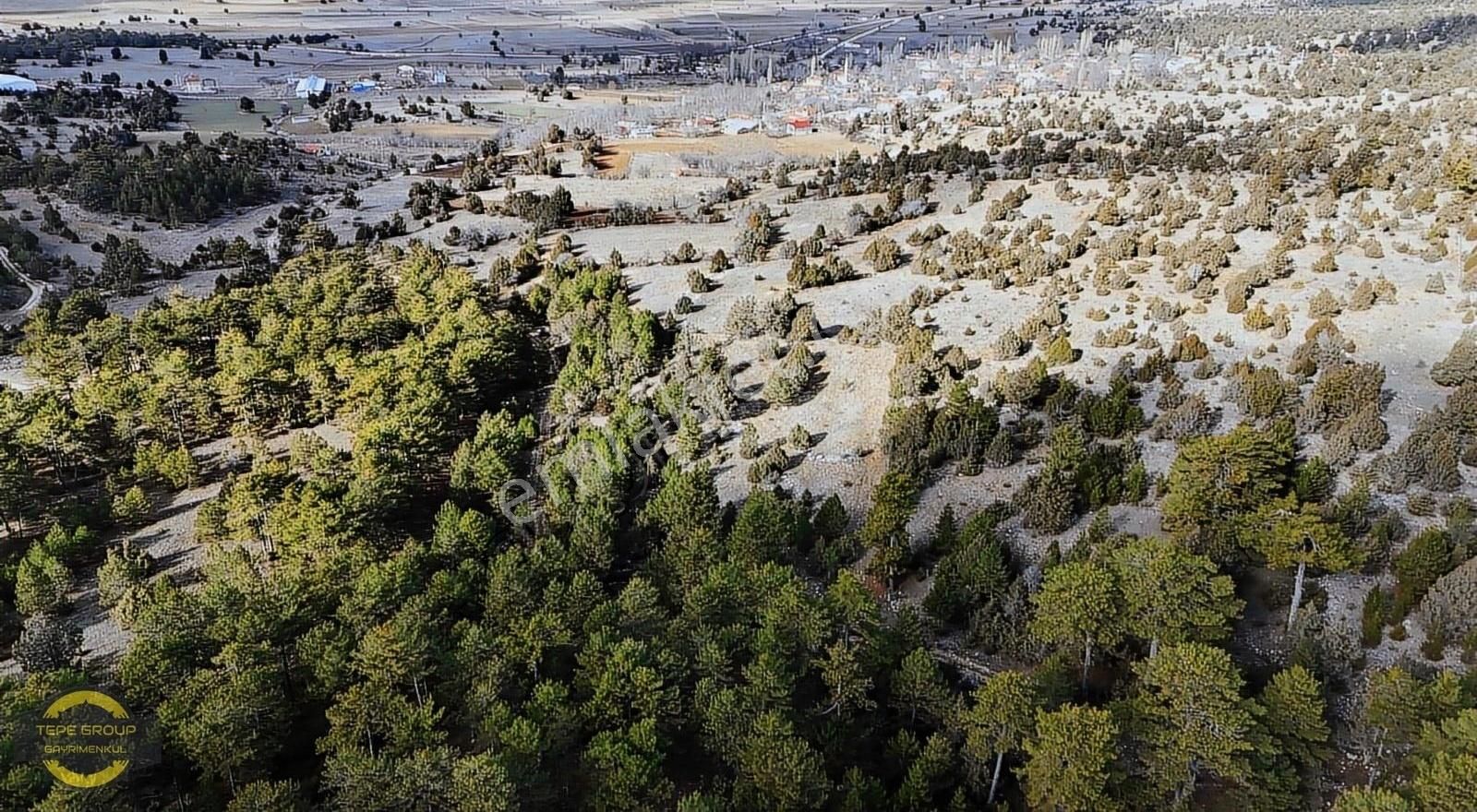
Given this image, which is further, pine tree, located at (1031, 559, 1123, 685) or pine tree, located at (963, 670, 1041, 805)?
pine tree, located at (1031, 559, 1123, 685)

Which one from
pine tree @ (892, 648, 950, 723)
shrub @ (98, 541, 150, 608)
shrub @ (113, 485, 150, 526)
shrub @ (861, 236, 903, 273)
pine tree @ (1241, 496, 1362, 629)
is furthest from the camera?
shrub @ (861, 236, 903, 273)

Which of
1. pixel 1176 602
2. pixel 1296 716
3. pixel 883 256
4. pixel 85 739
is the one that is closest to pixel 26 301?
pixel 85 739

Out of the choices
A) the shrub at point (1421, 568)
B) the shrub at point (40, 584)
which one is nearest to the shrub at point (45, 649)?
the shrub at point (40, 584)

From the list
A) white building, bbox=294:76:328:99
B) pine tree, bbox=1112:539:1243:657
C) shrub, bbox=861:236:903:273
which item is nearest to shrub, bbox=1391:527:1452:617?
pine tree, bbox=1112:539:1243:657

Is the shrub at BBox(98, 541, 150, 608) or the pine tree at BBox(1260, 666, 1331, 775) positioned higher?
the pine tree at BBox(1260, 666, 1331, 775)

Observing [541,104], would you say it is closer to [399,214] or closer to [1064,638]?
[399,214]

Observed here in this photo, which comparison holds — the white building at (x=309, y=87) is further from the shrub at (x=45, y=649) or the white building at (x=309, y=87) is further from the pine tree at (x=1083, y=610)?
the pine tree at (x=1083, y=610)

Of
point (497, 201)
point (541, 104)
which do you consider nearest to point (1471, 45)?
point (497, 201)

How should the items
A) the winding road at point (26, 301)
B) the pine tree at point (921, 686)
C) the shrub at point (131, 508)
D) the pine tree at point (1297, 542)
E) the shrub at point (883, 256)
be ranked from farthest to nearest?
1. the winding road at point (26, 301)
2. the shrub at point (883, 256)
3. the shrub at point (131, 508)
4. the pine tree at point (1297, 542)
5. the pine tree at point (921, 686)

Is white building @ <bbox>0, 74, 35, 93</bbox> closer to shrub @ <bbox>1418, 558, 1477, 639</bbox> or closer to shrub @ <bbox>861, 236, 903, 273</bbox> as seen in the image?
shrub @ <bbox>861, 236, 903, 273</bbox>
